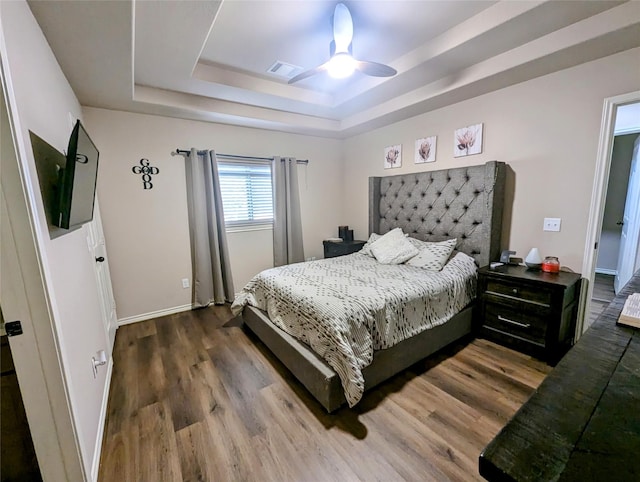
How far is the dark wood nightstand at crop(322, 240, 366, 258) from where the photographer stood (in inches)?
154

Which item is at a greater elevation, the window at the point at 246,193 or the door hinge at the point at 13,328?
the window at the point at 246,193

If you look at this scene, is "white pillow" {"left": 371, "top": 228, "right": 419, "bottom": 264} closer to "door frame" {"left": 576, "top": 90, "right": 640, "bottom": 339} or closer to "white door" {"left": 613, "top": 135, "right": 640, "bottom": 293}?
"door frame" {"left": 576, "top": 90, "right": 640, "bottom": 339}

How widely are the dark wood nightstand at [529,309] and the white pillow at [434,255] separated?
0.35m

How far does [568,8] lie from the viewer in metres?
1.67

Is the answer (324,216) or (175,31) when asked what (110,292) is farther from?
(324,216)

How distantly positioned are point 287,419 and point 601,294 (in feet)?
14.5

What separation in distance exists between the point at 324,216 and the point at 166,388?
3102mm

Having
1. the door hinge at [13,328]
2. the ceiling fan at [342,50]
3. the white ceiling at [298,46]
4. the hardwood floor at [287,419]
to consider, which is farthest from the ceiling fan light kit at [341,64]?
the hardwood floor at [287,419]

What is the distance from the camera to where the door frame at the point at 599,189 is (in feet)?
6.63

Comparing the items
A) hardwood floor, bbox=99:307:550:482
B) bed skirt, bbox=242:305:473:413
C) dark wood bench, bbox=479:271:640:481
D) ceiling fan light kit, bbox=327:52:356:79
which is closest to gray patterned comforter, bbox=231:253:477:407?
bed skirt, bbox=242:305:473:413

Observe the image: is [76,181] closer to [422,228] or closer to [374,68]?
[374,68]

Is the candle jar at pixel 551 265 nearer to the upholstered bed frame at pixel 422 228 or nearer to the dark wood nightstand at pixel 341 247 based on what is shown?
the upholstered bed frame at pixel 422 228

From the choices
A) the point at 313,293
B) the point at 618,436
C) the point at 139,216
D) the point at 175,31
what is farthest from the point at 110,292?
the point at 618,436

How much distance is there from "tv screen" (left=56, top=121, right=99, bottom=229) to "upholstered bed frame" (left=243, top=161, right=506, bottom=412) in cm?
152
